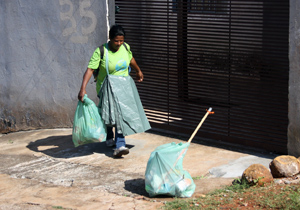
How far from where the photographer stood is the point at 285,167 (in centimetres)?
523

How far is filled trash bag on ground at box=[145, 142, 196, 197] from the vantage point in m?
4.71

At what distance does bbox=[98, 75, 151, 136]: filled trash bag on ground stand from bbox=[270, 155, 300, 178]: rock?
1.86 meters

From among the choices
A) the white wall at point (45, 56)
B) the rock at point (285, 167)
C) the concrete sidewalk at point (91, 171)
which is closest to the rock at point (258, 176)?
the rock at point (285, 167)

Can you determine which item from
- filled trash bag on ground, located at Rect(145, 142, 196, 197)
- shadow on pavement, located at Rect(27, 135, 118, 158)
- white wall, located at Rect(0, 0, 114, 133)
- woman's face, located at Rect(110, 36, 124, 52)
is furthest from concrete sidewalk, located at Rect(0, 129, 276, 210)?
woman's face, located at Rect(110, 36, 124, 52)

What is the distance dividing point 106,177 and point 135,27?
2.85 metres

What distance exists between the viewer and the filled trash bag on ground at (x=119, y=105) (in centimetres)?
612

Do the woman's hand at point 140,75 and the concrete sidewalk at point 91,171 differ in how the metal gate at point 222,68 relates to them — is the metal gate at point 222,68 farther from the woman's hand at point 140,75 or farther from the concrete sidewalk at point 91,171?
the woman's hand at point 140,75

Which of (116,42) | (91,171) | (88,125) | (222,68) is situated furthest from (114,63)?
(222,68)

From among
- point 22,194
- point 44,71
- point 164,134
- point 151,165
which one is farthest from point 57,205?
point 44,71

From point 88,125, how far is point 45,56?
222cm

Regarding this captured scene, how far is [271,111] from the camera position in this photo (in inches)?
241

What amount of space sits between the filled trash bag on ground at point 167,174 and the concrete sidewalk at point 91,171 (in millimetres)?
149

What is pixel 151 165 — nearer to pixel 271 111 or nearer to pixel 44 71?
pixel 271 111

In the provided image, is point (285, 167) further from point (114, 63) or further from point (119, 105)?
point (114, 63)
